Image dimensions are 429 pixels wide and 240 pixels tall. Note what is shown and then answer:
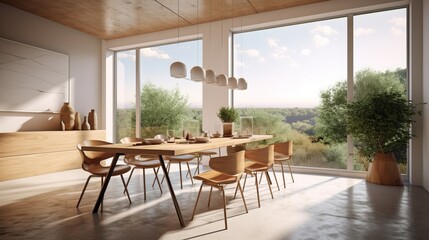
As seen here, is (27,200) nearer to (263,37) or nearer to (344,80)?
(263,37)

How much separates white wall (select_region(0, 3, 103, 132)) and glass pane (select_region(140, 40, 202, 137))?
1.21 metres

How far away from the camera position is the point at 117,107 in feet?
24.5

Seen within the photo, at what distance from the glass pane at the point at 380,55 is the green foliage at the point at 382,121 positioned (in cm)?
39

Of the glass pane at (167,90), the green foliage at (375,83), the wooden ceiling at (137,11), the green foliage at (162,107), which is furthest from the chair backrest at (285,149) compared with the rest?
the green foliage at (162,107)

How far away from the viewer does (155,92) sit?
22.5 feet

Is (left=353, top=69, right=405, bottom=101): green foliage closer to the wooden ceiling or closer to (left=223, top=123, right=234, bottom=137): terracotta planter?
the wooden ceiling

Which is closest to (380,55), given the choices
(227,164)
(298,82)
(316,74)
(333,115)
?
(316,74)

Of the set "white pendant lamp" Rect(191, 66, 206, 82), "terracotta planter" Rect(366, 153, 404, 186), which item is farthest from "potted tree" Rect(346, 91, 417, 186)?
"white pendant lamp" Rect(191, 66, 206, 82)

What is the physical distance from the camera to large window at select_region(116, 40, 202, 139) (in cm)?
646

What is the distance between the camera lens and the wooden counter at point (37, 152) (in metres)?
4.61

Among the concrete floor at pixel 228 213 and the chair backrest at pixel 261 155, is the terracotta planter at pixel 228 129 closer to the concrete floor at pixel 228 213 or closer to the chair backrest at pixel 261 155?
the concrete floor at pixel 228 213

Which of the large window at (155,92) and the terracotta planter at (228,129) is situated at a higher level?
the large window at (155,92)

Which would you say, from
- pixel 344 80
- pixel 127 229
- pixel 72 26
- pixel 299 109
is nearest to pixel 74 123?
pixel 72 26

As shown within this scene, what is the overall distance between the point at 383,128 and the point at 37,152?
5894 mm
